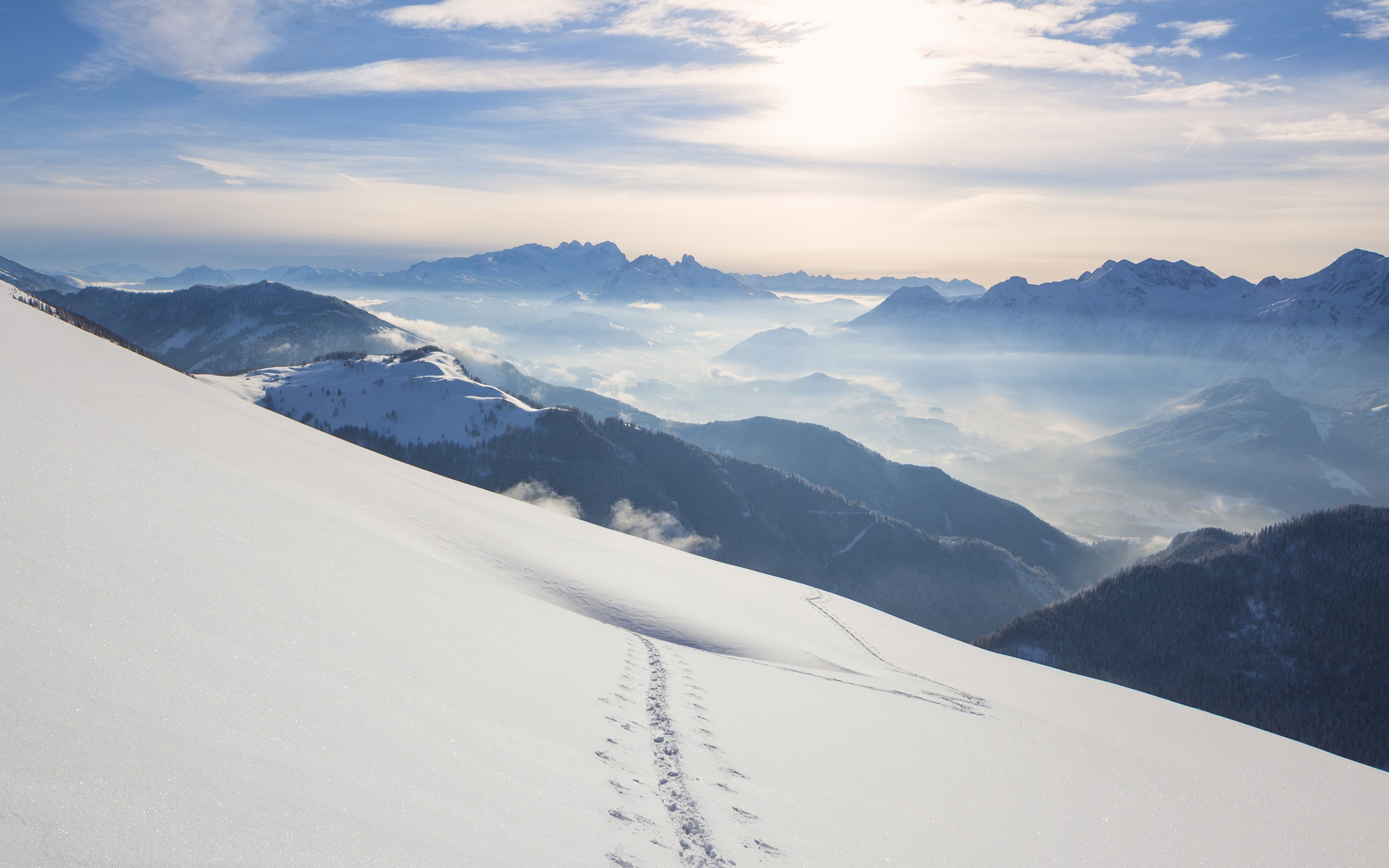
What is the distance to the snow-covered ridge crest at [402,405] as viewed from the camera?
176m

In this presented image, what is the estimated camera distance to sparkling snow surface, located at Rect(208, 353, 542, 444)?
6959 inches

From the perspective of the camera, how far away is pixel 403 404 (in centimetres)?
18550

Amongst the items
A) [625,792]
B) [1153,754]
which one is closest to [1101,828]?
[1153,754]

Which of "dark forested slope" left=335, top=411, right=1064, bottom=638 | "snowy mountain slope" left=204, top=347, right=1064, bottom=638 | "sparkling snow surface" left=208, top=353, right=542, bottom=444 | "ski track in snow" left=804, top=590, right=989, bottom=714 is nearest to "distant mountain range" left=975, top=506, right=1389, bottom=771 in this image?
"dark forested slope" left=335, top=411, right=1064, bottom=638

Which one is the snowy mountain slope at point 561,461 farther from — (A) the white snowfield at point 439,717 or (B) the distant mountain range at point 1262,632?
(A) the white snowfield at point 439,717

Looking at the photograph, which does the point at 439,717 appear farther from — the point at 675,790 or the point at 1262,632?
the point at 1262,632

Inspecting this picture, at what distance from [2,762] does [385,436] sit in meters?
187

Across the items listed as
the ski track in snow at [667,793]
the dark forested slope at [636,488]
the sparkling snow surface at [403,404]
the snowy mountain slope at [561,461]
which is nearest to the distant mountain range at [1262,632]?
the dark forested slope at [636,488]

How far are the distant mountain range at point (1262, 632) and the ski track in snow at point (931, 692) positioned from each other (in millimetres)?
85082

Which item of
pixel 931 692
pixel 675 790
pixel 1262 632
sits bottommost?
pixel 1262 632

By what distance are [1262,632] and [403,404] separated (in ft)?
644

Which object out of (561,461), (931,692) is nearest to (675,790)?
(931,692)

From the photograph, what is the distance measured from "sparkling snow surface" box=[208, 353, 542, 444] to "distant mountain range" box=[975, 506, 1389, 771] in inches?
5383

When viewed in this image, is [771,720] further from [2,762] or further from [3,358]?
[3,358]
